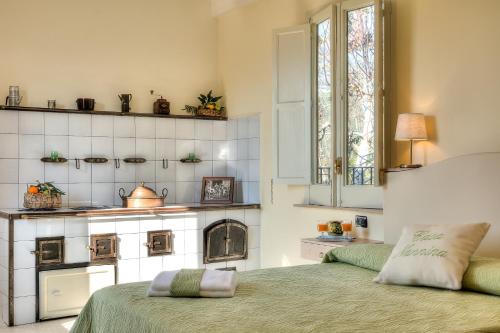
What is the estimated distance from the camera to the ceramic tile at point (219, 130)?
6.15 meters

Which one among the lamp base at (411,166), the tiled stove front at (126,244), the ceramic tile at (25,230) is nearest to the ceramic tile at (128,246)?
the tiled stove front at (126,244)

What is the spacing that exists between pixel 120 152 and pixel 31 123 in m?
0.83

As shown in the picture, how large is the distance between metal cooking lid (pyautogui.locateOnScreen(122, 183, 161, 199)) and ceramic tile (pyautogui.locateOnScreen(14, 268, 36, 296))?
108 cm

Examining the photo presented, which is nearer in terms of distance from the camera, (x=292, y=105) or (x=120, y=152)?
(x=292, y=105)

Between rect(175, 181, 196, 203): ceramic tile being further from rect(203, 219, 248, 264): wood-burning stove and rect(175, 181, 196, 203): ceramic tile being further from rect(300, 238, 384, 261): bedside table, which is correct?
rect(300, 238, 384, 261): bedside table

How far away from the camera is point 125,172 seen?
5680 millimetres

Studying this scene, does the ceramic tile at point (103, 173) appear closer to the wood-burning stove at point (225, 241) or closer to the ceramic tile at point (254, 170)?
the wood-burning stove at point (225, 241)

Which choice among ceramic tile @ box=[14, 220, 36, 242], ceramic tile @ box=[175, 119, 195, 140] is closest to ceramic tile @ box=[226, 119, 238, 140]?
ceramic tile @ box=[175, 119, 195, 140]

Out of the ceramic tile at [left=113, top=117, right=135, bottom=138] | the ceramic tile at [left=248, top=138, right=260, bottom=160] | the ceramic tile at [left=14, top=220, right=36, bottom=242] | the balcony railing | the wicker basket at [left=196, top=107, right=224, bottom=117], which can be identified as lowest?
the ceramic tile at [left=14, top=220, right=36, bottom=242]

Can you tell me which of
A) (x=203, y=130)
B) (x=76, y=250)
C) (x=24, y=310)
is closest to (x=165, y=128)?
(x=203, y=130)

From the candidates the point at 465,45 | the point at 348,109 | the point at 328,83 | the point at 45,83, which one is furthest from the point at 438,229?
the point at 45,83

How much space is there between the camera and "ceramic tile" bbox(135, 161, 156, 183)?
18.9 feet

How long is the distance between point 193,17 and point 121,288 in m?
3.85

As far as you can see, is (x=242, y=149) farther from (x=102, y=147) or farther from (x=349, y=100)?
(x=349, y=100)
